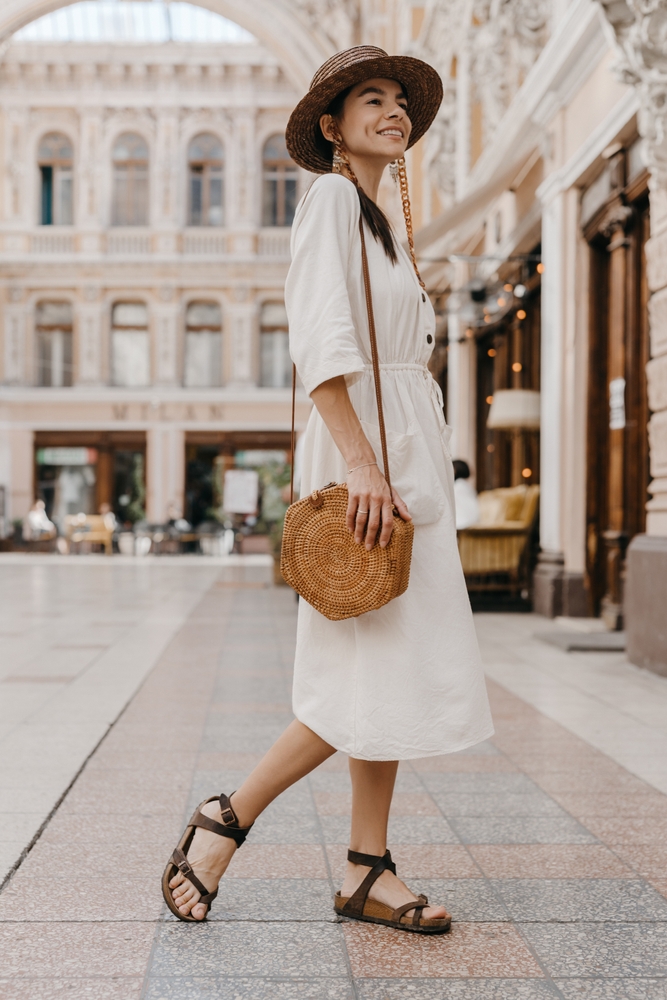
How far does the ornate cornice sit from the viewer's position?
604 centimetres

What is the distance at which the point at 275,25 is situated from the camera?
24125 mm

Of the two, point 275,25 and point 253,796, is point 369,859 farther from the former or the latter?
point 275,25

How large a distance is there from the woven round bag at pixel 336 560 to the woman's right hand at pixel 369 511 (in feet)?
0.06

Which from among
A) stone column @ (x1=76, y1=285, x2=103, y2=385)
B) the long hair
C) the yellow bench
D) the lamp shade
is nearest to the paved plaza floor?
the long hair

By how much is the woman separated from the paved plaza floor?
18cm

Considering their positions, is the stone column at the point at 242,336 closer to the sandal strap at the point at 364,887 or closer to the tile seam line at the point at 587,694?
the tile seam line at the point at 587,694

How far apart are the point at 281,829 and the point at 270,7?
23429 millimetres

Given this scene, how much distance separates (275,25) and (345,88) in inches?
919

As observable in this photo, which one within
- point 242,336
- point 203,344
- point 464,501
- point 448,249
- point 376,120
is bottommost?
point 464,501

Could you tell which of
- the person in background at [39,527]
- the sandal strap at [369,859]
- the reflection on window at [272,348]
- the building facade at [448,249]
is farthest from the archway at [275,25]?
the sandal strap at [369,859]

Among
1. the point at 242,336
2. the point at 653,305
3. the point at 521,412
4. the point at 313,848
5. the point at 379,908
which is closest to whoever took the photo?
the point at 379,908

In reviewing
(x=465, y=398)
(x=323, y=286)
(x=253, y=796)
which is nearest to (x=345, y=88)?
(x=323, y=286)

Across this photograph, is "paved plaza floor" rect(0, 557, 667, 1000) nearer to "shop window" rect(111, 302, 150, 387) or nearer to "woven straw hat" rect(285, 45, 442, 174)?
"woven straw hat" rect(285, 45, 442, 174)

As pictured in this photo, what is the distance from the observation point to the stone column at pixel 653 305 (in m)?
6.18
